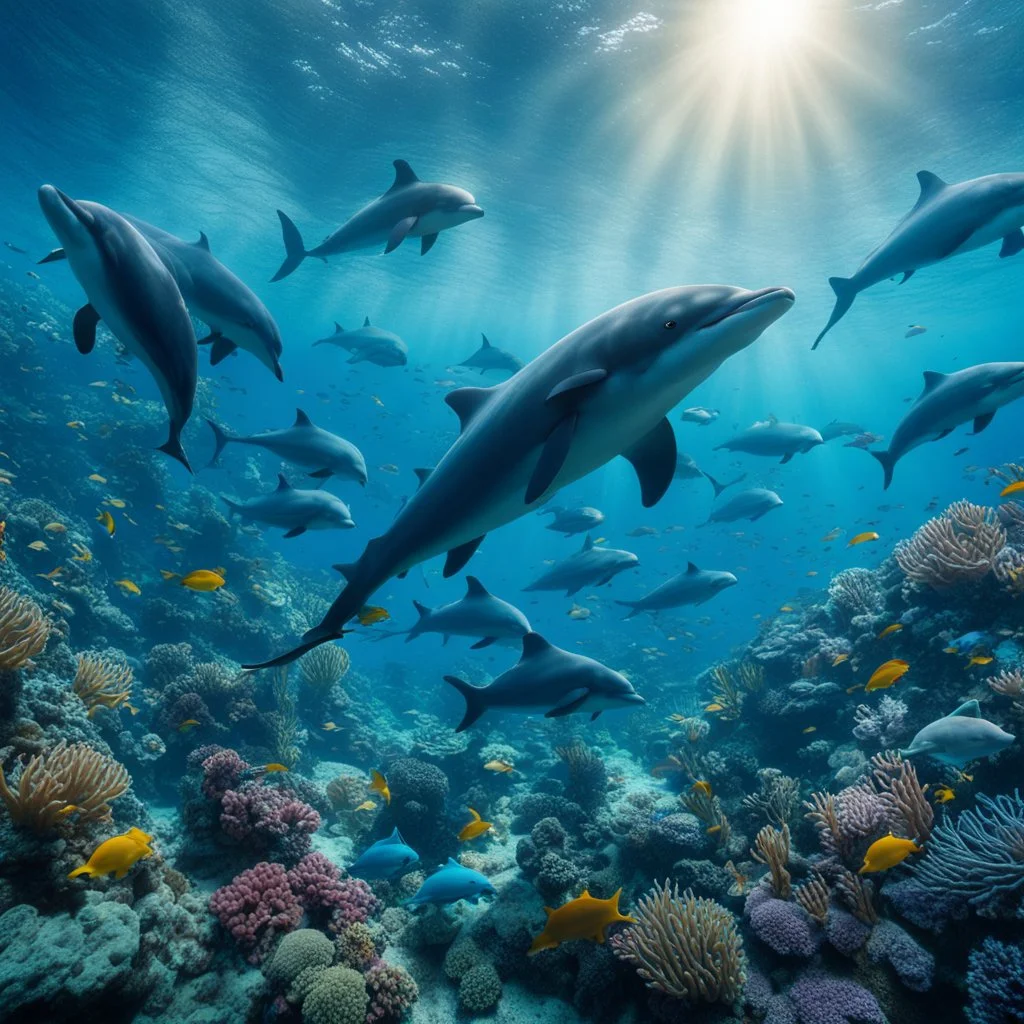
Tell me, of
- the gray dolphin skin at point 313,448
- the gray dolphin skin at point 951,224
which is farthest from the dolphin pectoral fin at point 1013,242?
the gray dolphin skin at point 313,448

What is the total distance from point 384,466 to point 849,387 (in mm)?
56069

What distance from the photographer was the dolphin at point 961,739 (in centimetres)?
486

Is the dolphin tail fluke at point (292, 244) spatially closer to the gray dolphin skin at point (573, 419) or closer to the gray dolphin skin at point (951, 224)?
the gray dolphin skin at point (573, 419)

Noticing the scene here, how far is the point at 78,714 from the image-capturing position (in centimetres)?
631

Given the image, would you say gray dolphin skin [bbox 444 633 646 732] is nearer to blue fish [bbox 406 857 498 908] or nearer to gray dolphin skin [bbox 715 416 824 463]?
blue fish [bbox 406 857 498 908]

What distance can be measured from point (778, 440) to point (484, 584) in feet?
26.1

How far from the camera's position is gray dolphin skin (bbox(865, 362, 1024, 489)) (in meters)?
5.41

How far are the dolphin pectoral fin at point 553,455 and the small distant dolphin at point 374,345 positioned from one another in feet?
30.8

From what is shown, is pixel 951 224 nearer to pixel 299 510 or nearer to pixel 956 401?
pixel 956 401

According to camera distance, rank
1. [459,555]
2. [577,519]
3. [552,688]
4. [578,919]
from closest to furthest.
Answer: [459,555] → [578,919] → [552,688] → [577,519]

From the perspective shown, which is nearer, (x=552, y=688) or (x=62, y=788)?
(x=62, y=788)

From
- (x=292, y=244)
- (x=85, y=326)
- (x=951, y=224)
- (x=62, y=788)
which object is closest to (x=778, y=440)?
(x=951, y=224)

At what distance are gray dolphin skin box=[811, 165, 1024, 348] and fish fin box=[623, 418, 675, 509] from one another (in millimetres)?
3022

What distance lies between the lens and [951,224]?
4.88 m
